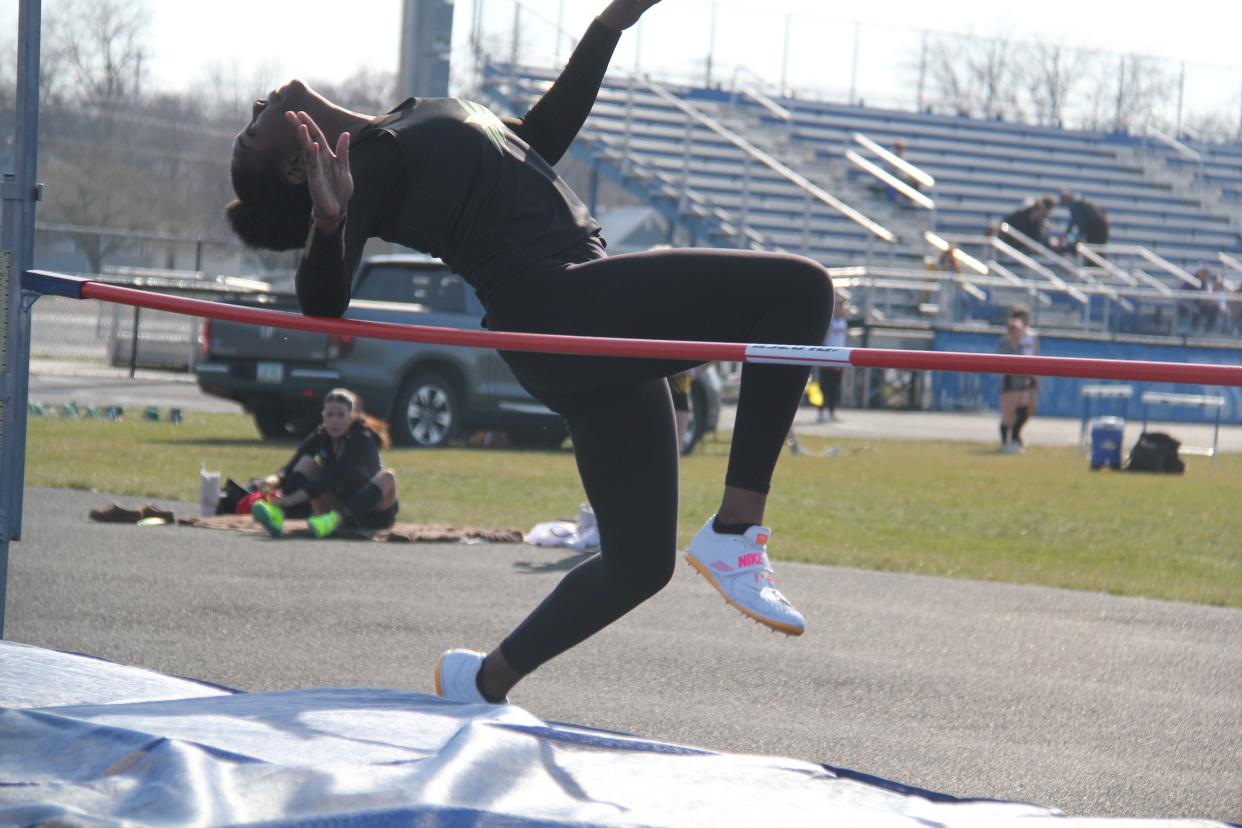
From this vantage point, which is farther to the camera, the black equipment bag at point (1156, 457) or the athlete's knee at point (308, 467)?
the black equipment bag at point (1156, 457)

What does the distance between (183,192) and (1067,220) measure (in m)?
18.5

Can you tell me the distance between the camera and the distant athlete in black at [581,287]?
3342 mm

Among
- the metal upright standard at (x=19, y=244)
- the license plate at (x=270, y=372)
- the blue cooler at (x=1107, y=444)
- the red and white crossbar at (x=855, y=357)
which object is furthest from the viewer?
the blue cooler at (x=1107, y=444)

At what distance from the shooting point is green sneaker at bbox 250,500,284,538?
912 cm

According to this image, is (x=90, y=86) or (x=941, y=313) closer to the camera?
(x=941, y=313)

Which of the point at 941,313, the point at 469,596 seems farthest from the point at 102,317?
the point at 469,596

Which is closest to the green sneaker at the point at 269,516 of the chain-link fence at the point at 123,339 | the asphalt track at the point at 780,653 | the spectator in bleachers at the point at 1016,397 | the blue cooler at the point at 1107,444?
the asphalt track at the point at 780,653

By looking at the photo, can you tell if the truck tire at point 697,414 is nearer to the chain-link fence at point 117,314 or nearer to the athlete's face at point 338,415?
the athlete's face at point 338,415

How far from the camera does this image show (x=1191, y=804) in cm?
402

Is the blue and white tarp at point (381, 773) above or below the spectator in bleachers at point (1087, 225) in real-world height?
below

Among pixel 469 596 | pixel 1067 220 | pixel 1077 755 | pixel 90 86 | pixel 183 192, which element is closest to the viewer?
pixel 1077 755

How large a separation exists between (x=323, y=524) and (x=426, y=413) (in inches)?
248

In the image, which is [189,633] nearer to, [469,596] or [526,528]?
[469,596]

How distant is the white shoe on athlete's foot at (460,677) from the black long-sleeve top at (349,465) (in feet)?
19.2
